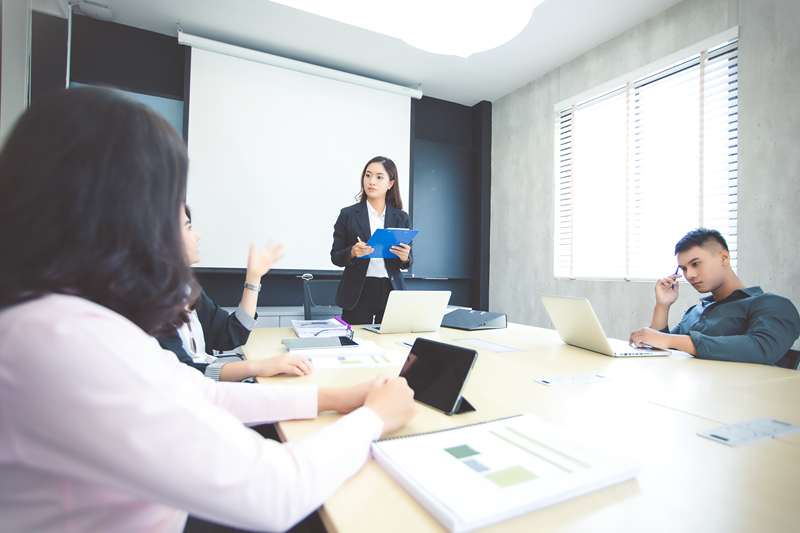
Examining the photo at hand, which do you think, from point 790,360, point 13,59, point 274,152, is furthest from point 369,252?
point 13,59

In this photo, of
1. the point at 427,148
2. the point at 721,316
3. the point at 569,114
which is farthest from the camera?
the point at 427,148

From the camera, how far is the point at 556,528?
464mm

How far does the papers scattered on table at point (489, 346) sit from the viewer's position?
5.06 feet

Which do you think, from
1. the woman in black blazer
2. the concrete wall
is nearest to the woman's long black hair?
the woman in black blazer

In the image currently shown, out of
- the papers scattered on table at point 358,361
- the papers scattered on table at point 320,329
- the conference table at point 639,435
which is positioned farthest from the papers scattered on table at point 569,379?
the papers scattered on table at point 320,329

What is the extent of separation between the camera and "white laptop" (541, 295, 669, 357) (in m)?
1.49

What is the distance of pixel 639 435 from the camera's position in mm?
743

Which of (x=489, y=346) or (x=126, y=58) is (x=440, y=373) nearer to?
(x=489, y=346)

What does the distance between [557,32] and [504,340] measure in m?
2.92

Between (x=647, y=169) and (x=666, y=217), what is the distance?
43cm

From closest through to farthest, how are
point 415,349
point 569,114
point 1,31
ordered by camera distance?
point 415,349
point 1,31
point 569,114

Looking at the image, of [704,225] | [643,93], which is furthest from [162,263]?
[643,93]

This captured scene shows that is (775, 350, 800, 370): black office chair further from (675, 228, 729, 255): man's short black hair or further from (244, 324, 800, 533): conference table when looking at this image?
(675, 228, 729, 255): man's short black hair

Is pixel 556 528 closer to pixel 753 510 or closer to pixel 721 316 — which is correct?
pixel 753 510
